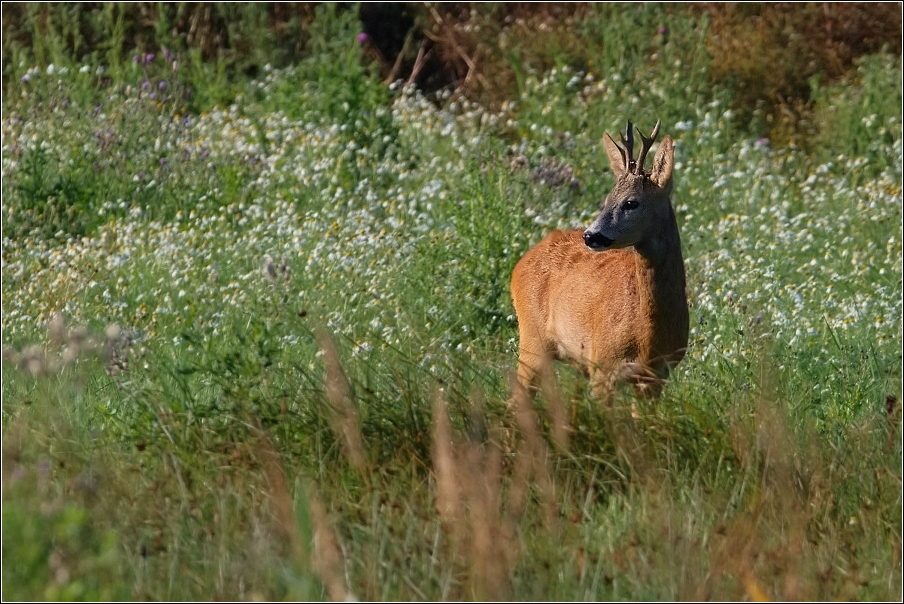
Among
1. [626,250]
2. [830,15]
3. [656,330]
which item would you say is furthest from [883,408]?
[830,15]

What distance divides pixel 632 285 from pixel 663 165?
546mm

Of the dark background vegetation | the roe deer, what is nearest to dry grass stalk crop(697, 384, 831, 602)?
the roe deer

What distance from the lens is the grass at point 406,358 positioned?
4156mm

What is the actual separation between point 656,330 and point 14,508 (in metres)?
2.96

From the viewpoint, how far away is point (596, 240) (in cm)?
593

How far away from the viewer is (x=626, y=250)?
6.59 m

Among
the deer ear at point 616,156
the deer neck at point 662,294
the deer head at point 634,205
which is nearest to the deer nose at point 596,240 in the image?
the deer head at point 634,205

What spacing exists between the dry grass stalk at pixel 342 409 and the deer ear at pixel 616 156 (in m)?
1.94

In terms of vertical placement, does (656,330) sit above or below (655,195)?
below

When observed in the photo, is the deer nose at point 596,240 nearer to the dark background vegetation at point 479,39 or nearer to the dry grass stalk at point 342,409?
the dry grass stalk at point 342,409

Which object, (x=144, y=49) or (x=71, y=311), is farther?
(x=144, y=49)

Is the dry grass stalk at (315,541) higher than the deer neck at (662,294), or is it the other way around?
the deer neck at (662,294)

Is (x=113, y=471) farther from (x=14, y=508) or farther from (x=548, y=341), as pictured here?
(x=548, y=341)

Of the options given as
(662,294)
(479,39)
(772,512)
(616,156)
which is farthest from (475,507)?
(479,39)
